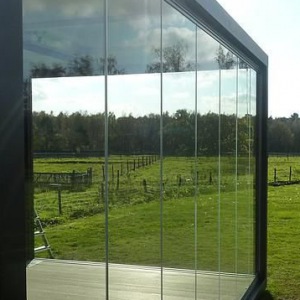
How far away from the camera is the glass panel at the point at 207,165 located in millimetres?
4594

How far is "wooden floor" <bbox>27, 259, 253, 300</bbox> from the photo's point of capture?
2.12 m

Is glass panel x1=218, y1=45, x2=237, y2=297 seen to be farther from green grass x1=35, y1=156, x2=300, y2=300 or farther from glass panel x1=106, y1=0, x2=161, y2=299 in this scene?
glass panel x1=106, y1=0, x2=161, y2=299

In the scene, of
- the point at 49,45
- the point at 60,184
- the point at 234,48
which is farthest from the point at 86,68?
the point at 234,48

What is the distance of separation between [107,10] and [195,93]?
1876 mm

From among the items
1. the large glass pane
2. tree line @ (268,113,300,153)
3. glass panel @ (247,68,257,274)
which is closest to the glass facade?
the large glass pane

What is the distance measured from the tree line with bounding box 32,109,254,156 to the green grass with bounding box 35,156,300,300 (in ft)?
0.23

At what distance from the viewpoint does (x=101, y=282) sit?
2600 millimetres

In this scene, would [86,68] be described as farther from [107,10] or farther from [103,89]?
[107,10]

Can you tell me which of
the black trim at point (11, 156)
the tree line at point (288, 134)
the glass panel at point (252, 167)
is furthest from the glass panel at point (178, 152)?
the tree line at point (288, 134)

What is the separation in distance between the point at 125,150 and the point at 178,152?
1130mm

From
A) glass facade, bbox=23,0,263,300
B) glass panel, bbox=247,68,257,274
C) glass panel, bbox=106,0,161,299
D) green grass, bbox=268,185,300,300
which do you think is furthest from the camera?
green grass, bbox=268,185,300,300

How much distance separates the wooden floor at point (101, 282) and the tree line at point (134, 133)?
457mm

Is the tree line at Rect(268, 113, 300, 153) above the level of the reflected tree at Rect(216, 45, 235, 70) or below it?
below

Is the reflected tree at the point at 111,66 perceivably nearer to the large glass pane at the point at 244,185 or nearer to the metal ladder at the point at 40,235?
the metal ladder at the point at 40,235
